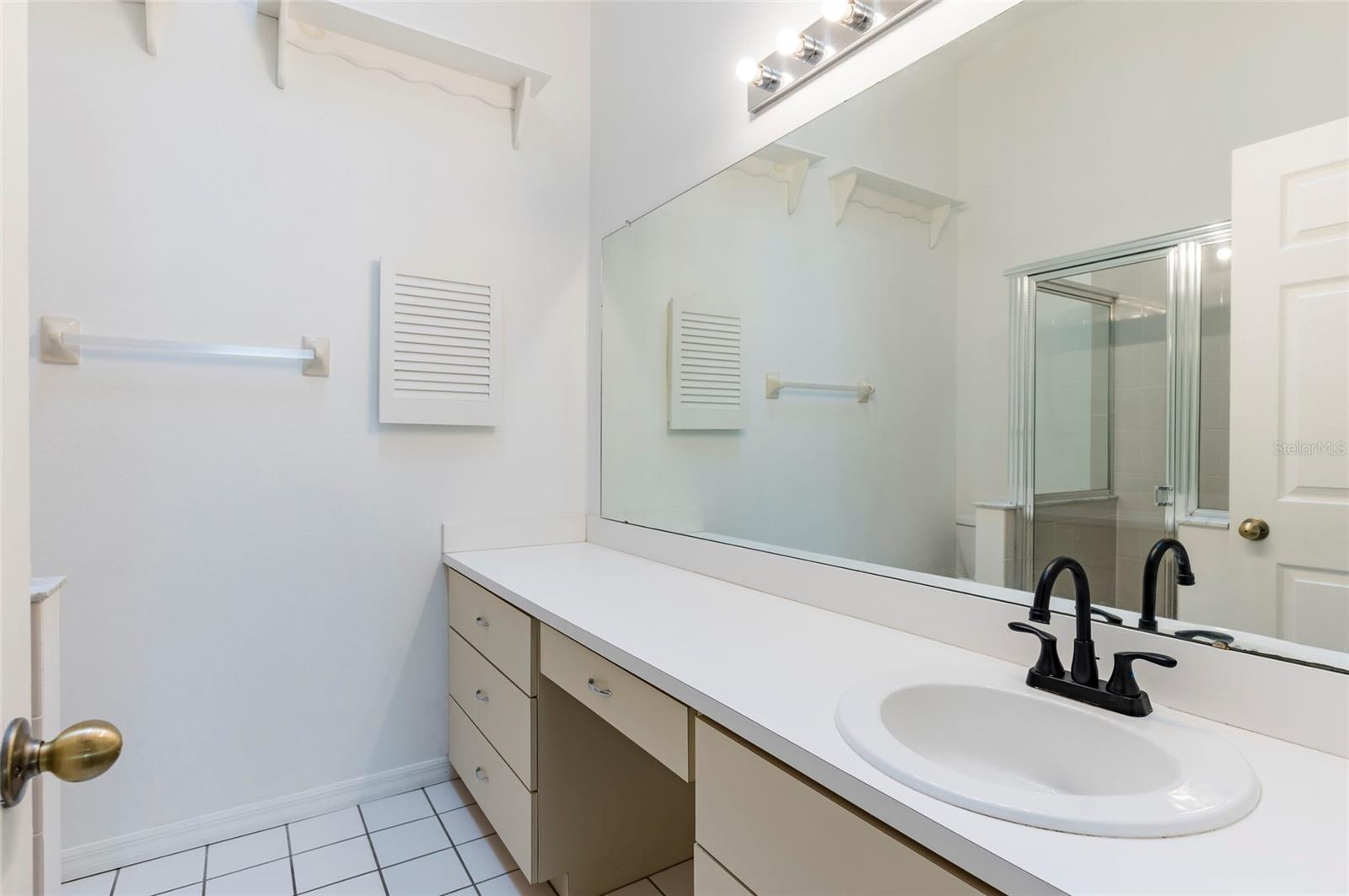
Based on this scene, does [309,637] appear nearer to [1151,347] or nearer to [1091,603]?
[1091,603]

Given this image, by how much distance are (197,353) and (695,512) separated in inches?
52.8

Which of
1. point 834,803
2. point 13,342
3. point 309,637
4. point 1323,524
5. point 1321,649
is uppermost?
point 13,342

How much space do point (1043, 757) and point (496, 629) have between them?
121cm

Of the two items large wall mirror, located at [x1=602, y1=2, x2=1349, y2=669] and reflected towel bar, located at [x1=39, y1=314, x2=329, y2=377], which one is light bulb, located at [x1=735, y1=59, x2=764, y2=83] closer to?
large wall mirror, located at [x1=602, y1=2, x2=1349, y2=669]

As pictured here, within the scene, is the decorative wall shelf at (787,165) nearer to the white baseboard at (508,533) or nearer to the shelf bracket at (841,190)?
the shelf bracket at (841,190)

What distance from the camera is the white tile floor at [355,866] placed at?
1.53m

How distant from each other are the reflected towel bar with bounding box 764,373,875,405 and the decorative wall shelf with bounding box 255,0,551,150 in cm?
122

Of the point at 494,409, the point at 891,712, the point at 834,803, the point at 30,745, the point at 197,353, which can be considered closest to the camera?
the point at 30,745

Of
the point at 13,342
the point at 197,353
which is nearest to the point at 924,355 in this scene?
the point at 13,342

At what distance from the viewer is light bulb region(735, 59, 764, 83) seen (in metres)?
1.51

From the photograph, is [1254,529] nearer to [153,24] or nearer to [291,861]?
[291,861]

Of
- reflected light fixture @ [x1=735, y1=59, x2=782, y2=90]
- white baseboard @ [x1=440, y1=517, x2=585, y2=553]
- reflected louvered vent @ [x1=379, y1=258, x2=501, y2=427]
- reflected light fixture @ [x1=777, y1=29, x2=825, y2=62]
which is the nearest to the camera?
reflected light fixture @ [x1=777, y1=29, x2=825, y2=62]

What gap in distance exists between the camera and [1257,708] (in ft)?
2.55

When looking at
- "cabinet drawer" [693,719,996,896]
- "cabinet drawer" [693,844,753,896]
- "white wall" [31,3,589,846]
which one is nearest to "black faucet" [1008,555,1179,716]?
"cabinet drawer" [693,719,996,896]
